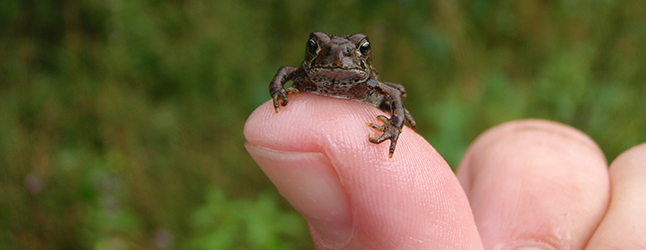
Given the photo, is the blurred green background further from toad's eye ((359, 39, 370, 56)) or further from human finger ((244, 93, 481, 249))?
toad's eye ((359, 39, 370, 56))

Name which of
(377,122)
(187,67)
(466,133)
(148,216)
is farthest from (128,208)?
(466,133)

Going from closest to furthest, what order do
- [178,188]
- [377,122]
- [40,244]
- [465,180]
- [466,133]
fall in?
[377,122] → [465,180] → [40,244] → [466,133] → [178,188]

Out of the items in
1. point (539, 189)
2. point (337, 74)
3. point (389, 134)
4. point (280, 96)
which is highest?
point (337, 74)

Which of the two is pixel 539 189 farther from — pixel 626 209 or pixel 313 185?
pixel 313 185

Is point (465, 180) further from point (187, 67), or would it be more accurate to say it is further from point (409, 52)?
point (187, 67)

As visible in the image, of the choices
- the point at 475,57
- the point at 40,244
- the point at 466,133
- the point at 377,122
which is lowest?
the point at 40,244

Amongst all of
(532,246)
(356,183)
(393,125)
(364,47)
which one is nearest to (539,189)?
(532,246)

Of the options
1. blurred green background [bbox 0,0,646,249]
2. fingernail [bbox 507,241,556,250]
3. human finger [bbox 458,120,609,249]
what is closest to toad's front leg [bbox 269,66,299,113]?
blurred green background [bbox 0,0,646,249]
